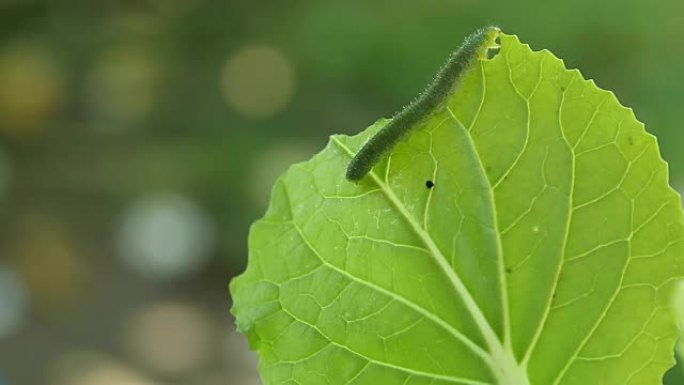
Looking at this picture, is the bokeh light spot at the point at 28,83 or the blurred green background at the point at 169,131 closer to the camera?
the blurred green background at the point at 169,131

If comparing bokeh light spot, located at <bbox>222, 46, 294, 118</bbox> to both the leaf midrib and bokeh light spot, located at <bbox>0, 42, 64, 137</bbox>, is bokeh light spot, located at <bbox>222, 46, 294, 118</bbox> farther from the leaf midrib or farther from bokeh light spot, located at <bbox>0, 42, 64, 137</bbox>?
the leaf midrib

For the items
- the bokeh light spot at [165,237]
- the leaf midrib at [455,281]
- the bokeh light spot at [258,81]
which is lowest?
the leaf midrib at [455,281]

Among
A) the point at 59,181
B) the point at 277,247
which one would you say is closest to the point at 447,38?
the point at 59,181

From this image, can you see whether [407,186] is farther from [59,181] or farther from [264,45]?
[59,181]

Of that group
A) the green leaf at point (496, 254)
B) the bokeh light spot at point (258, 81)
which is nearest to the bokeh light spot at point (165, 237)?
the bokeh light spot at point (258, 81)

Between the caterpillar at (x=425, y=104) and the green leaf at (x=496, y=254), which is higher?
the caterpillar at (x=425, y=104)

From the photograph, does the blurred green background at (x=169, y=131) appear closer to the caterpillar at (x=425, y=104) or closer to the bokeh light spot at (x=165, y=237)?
the bokeh light spot at (x=165, y=237)

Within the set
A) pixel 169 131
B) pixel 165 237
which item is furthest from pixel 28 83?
pixel 165 237
